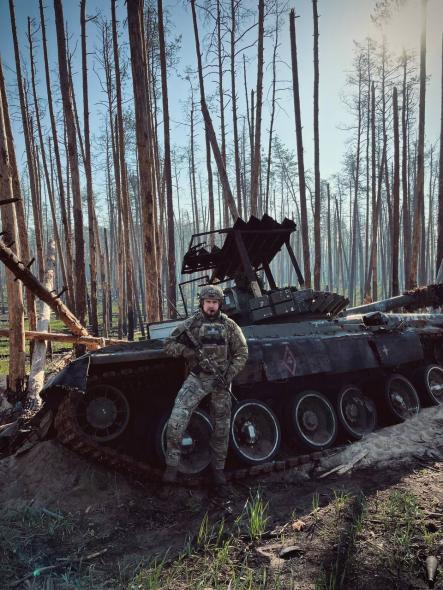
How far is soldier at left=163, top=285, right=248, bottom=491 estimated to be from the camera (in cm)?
469

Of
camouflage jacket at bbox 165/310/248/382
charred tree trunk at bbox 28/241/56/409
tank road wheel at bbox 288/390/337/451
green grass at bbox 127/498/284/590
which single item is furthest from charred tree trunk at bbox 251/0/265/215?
green grass at bbox 127/498/284/590

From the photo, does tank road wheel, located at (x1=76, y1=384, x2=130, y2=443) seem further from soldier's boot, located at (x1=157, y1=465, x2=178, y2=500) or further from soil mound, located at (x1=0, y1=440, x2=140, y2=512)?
soldier's boot, located at (x1=157, y1=465, x2=178, y2=500)

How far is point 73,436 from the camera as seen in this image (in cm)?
445

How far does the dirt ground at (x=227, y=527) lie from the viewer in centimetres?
296

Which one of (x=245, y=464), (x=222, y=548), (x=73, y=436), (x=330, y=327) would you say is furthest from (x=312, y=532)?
(x=330, y=327)

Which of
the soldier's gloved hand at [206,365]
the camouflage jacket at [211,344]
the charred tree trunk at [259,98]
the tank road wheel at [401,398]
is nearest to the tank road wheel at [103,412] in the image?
the camouflage jacket at [211,344]

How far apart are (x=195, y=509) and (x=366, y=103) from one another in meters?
25.5

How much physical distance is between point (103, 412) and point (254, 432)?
1983 mm

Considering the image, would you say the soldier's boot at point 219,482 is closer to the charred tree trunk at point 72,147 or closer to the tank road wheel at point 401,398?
the tank road wheel at point 401,398

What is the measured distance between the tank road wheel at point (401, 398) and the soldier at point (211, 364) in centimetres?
355

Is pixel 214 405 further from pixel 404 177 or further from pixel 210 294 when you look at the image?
pixel 404 177

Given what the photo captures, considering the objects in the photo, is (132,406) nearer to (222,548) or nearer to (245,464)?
(245,464)

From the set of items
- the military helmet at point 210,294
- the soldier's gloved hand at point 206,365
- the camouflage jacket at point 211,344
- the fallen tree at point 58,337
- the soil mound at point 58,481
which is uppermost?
the military helmet at point 210,294

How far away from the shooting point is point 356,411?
656 cm
